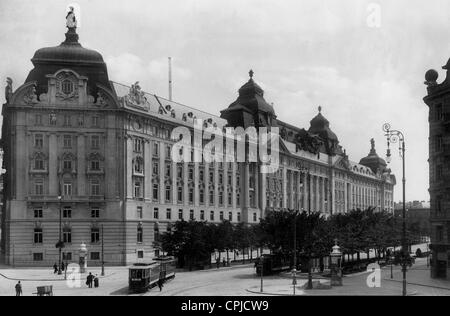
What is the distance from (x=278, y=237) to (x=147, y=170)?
24408 millimetres

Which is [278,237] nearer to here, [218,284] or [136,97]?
[218,284]

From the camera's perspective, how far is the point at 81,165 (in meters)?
78.8

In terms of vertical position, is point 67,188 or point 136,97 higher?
point 136,97

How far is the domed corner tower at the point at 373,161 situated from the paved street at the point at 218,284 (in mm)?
118102

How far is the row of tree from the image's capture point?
66750mm

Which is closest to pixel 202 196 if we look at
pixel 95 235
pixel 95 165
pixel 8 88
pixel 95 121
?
pixel 95 165

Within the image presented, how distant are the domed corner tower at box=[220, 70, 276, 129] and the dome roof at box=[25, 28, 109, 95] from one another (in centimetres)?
3556

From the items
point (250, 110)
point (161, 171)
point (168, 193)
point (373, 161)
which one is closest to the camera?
point (161, 171)

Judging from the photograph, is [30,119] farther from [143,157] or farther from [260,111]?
[260,111]

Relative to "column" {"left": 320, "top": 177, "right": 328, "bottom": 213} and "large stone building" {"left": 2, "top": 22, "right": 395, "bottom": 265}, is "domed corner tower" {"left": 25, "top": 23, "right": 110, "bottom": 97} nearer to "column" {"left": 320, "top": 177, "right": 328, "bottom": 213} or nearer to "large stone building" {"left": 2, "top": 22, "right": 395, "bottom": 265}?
"large stone building" {"left": 2, "top": 22, "right": 395, "bottom": 265}

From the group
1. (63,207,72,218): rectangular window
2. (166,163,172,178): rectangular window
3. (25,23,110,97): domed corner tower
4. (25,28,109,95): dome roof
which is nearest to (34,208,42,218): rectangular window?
(63,207,72,218): rectangular window

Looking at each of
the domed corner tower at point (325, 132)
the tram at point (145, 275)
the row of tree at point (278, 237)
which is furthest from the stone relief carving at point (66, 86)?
the domed corner tower at point (325, 132)

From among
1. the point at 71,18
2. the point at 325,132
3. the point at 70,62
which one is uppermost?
the point at 70,62
